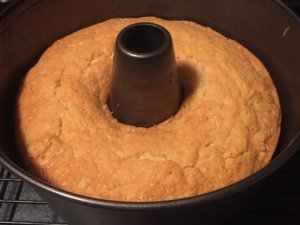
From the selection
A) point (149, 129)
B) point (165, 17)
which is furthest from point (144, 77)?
point (165, 17)

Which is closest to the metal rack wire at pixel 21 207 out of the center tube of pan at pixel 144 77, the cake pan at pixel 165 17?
the cake pan at pixel 165 17

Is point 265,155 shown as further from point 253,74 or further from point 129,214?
point 129,214

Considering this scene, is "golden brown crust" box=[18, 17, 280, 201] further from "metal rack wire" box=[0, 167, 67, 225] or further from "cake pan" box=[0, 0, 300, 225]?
"metal rack wire" box=[0, 167, 67, 225]

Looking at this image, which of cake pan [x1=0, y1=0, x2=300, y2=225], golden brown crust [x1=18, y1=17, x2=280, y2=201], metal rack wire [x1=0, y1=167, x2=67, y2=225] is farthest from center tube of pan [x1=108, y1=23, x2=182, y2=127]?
metal rack wire [x1=0, y1=167, x2=67, y2=225]

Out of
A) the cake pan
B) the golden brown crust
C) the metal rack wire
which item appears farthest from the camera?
the metal rack wire

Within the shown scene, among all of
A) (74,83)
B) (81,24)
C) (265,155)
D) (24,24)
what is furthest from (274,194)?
(24,24)

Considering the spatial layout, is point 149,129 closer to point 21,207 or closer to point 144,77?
point 144,77

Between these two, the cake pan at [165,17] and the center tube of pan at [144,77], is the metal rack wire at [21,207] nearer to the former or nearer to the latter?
the cake pan at [165,17]
